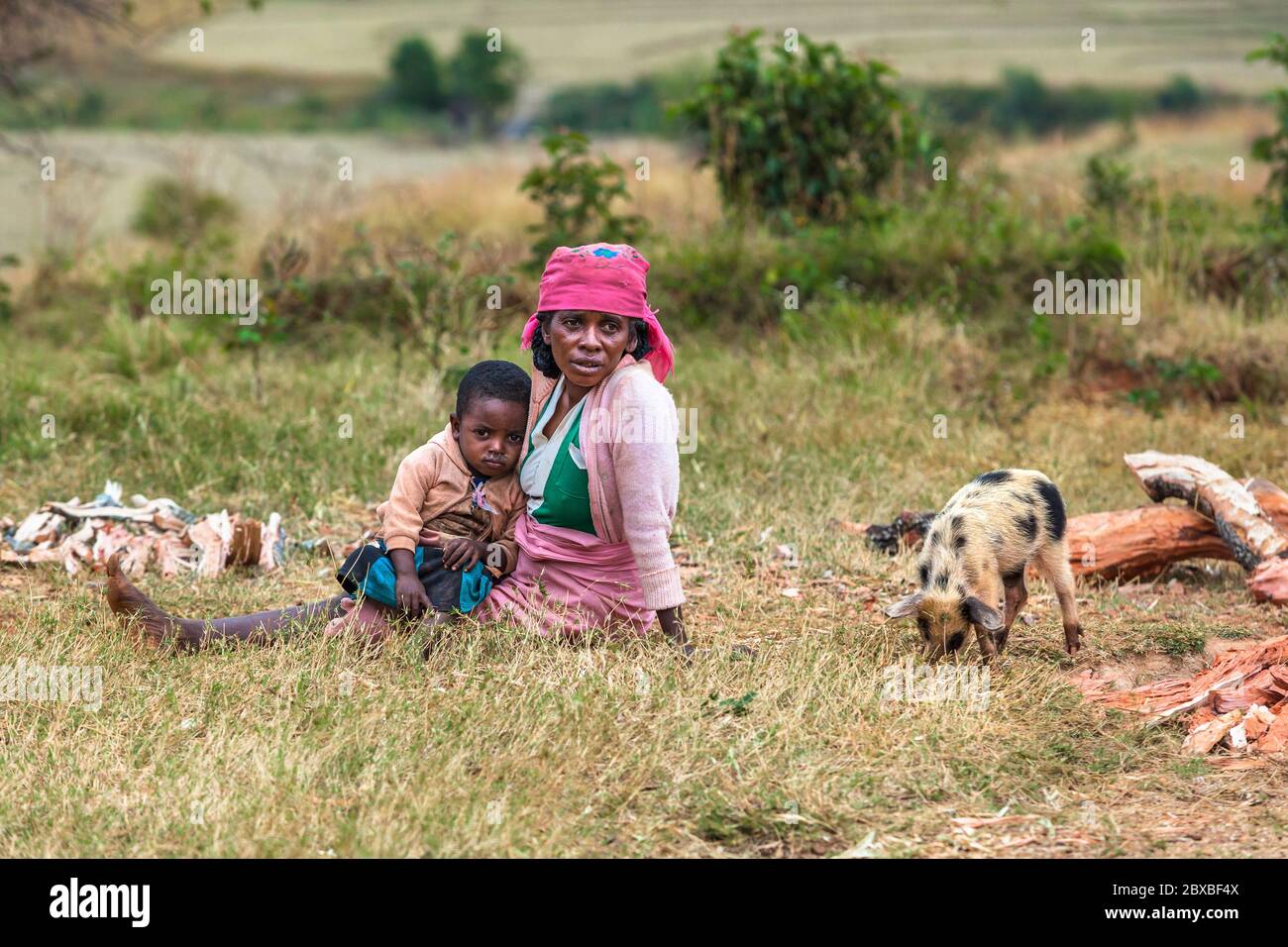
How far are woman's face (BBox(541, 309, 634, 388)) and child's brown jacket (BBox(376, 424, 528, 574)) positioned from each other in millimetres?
585

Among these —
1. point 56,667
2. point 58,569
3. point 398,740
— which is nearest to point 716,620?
point 398,740

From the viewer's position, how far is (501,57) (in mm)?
34406

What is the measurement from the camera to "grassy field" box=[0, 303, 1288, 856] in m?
3.84

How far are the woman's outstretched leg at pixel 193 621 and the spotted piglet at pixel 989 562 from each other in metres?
2.15

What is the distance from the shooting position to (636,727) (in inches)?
173

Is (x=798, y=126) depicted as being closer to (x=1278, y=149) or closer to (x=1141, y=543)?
(x=1278, y=149)

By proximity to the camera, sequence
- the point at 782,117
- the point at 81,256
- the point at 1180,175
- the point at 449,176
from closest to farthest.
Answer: the point at 782,117, the point at 81,256, the point at 1180,175, the point at 449,176

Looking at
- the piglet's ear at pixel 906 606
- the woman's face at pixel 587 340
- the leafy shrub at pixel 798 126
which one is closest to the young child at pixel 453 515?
the woman's face at pixel 587 340

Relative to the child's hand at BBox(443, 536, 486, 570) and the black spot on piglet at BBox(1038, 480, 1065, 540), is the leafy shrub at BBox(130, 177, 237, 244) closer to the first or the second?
the child's hand at BBox(443, 536, 486, 570)

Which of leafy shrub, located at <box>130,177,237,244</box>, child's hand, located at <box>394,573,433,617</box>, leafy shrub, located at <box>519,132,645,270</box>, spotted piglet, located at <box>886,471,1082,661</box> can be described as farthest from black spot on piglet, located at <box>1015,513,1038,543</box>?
leafy shrub, located at <box>130,177,237,244</box>

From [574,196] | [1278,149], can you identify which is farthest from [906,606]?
[1278,149]

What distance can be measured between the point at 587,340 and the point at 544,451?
0.48 m
